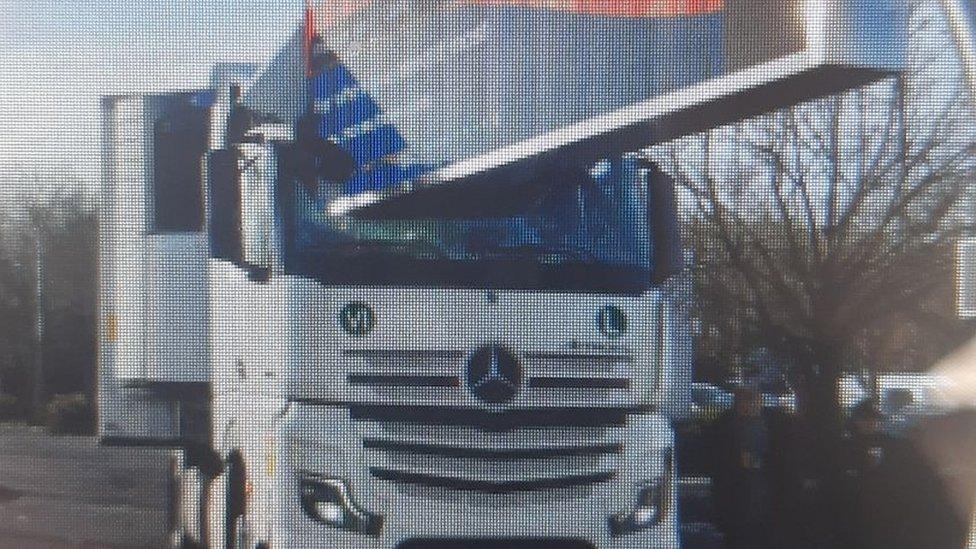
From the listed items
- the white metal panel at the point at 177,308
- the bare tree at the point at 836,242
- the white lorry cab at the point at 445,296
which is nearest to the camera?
the white lorry cab at the point at 445,296

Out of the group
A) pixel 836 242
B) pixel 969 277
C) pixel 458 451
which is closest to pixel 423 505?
pixel 458 451

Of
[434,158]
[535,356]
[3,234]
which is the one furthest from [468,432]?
[3,234]

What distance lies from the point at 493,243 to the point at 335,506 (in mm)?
872

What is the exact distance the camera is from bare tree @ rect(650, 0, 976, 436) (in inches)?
159

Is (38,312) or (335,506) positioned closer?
(335,506)

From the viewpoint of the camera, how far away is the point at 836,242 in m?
4.07

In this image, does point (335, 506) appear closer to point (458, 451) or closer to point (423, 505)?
point (423, 505)

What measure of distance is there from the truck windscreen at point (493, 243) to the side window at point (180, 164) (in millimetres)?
1114

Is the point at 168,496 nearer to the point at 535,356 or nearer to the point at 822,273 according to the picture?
the point at 535,356

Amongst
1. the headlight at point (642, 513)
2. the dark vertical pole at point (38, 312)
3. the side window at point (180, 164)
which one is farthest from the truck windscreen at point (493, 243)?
the dark vertical pole at point (38, 312)

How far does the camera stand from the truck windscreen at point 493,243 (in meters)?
3.61

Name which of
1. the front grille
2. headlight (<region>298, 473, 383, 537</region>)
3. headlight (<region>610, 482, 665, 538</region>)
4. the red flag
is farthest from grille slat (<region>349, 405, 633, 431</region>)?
the red flag

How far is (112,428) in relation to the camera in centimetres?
527

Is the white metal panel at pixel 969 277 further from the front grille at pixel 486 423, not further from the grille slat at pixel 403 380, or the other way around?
the grille slat at pixel 403 380
